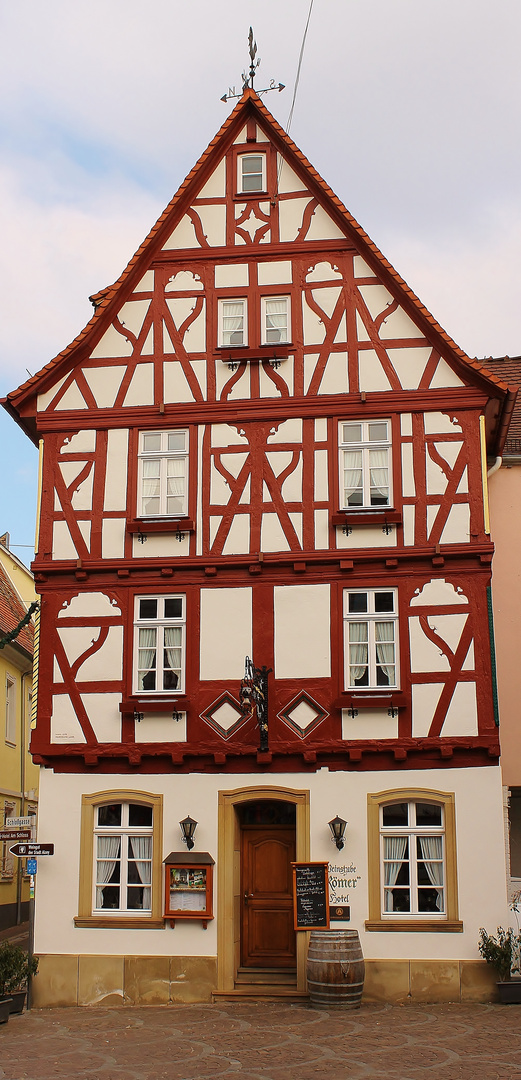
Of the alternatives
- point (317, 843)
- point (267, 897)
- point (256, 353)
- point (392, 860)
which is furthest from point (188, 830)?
point (256, 353)

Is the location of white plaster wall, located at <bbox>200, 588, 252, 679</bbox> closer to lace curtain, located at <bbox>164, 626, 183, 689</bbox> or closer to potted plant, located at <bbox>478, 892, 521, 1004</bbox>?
lace curtain, located at <bbox>164, 626, 183, 689</bbox>

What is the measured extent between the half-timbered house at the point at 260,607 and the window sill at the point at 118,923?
0.04 meters

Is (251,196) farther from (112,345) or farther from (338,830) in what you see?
(338,830)

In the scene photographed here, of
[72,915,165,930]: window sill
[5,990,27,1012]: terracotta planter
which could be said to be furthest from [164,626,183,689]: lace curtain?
[5,990,27,1012]: terracotta planter

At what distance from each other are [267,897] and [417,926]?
8.04 ft

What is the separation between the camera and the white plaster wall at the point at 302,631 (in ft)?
55.0

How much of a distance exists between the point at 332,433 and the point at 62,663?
18.0 ft

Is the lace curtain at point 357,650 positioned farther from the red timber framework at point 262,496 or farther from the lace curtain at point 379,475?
the lace curtain at point 379,475

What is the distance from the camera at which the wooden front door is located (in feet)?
55.3

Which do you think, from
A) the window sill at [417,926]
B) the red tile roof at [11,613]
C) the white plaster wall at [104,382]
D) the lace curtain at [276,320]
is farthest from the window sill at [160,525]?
the red tile roof at [11,613]

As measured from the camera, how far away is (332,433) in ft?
57.7

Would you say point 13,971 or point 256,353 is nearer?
point 13,971

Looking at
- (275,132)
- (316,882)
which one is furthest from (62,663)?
(275,132)

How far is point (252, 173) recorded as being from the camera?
18.8m
